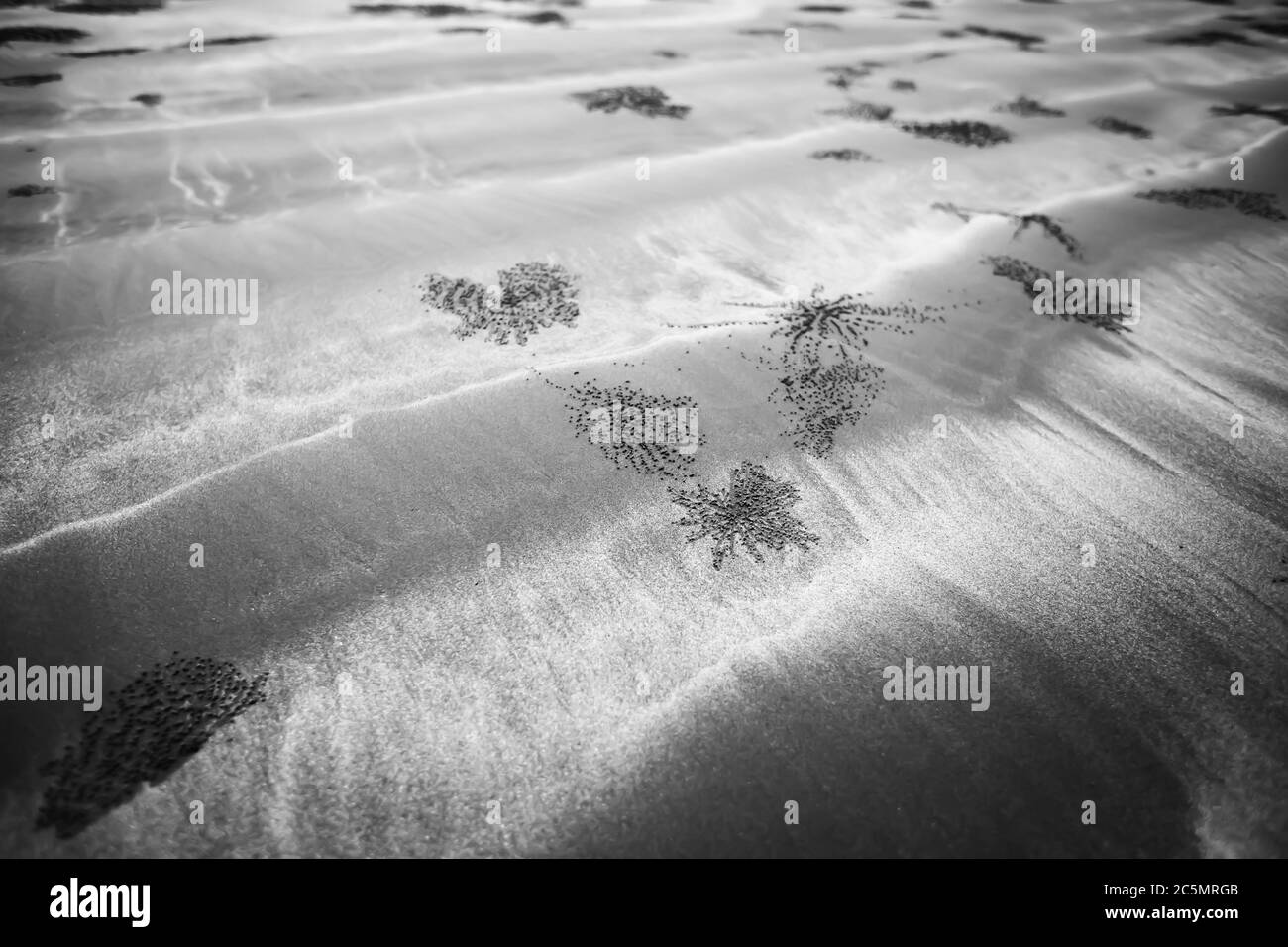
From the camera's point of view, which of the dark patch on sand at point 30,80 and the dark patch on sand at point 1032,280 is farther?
the dark patch on sand at point 30,80

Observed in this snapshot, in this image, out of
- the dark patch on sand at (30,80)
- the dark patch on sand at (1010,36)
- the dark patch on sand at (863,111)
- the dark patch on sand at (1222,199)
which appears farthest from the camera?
the dark patch on sand at (1010,36)

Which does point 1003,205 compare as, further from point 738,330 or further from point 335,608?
point 335,608

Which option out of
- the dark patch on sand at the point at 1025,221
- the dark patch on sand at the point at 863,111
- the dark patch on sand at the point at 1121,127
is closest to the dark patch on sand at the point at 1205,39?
the dark patch on sand at the point at 1121,127

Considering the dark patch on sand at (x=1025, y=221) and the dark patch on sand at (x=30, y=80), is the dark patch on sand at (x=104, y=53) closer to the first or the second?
the dark patch on sand at (x=30, y=80)

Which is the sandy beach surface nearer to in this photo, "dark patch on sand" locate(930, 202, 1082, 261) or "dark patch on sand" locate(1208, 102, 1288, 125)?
"dark patch on sand" locate(930, 202, 1082, 261)

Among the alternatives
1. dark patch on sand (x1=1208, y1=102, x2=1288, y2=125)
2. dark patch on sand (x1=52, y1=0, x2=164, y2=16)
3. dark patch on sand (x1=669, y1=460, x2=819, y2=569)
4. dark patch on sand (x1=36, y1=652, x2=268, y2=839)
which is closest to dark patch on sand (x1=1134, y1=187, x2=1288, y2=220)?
dark patch on sand (x1=1208, y1=102, x2=1288, y2=125)

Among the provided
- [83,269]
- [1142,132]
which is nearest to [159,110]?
[83,269]

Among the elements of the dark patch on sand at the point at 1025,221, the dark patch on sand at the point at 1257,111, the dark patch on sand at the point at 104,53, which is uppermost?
the dark patch on sand at the point at 104,53
